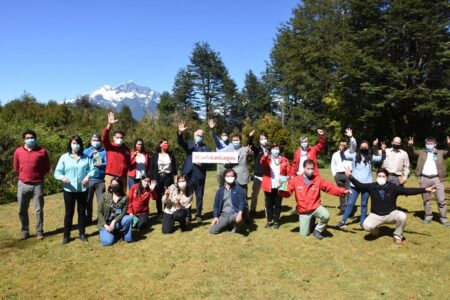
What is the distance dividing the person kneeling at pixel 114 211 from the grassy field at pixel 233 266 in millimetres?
339

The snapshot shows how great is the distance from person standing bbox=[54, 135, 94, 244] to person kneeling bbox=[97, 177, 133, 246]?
1.37ft

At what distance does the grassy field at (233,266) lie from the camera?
5.40 metres

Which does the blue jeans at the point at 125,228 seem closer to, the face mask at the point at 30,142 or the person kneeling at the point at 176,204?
the person kneeling at the point at 176,204

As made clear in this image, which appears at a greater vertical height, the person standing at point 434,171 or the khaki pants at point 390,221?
the person standing at point 434,171

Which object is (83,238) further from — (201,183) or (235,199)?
(235,199)

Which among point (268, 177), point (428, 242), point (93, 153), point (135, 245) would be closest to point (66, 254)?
point (135, 245)

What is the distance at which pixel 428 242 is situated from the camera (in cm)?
761

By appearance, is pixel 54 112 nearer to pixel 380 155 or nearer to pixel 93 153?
pixel 93 153

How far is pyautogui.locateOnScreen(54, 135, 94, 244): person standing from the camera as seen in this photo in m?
7.50

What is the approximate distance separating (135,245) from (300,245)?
3.42 m

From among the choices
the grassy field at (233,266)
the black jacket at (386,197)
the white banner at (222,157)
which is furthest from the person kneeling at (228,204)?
the black jacket at (386,197)

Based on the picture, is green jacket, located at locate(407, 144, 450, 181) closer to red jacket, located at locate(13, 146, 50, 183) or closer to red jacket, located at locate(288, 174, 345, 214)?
red jacket, located at locate(288, 174, 345, 214)

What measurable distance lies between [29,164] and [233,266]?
4799 millimetres

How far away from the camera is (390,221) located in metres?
7.55
